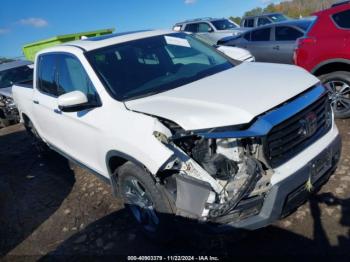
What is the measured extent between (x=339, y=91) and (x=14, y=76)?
30.8 feet

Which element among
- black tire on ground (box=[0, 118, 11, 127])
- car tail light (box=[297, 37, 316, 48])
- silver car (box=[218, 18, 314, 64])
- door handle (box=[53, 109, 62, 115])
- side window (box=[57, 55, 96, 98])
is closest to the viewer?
side window (box=[57, 55, 96, 98])

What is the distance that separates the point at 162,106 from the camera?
2.84 meters

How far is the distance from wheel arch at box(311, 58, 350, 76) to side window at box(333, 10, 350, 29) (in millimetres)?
495

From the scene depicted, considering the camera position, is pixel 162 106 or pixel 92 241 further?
pixel 92 241

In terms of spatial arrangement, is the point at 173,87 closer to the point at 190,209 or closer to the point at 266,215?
the point at 190,209

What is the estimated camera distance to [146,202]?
3.22 meters

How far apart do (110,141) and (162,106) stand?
0.68 meters

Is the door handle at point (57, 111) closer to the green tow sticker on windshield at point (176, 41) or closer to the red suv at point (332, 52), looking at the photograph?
the green tow sticker on windshield at point (176, 41)

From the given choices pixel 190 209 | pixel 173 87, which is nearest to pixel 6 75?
pixel 173 87

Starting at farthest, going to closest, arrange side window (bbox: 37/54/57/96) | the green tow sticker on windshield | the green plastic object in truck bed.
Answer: the green plastic object in truck bed < side window (bbox: 37/54/57/96) < the green tow sticker on windshield

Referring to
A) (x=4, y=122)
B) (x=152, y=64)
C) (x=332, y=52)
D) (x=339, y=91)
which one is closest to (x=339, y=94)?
(x=339, y=91)

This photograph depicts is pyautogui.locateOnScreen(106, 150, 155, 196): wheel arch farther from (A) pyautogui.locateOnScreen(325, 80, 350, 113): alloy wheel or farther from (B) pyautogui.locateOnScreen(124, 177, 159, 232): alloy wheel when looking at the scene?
(A) pyautogui.locateOnScreen(325, 80, 350, 113): alloy wheel

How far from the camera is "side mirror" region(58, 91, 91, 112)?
124 inches

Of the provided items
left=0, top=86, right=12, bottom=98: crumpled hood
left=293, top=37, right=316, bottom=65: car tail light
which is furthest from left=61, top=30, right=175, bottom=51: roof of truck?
left=0, top=86, right=12, bottom=98: crumpled hood
